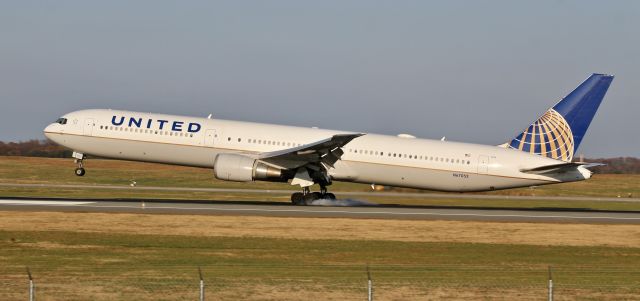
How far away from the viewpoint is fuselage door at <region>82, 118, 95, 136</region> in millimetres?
47000

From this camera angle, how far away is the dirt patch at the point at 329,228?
31.7 meters

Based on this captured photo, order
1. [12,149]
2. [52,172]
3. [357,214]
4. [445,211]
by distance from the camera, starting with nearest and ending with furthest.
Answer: [357,214]
[445,211]
[52,172]
[12,149]

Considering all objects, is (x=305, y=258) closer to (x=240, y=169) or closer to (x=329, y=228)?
(x=329, y=228)

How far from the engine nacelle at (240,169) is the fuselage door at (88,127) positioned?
8064 mm

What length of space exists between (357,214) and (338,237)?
7851 mm

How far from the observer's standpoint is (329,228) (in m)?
33.7

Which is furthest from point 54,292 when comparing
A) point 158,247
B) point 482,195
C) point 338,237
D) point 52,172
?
point 52,172

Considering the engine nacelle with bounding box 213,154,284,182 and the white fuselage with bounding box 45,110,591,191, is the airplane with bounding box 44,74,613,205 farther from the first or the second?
the engine nacelle with bounding box 213,154,284,182

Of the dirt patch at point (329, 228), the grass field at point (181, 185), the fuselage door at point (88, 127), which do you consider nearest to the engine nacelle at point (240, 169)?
the dirt patch at point (329, 228)

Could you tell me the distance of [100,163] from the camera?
87.8 meters

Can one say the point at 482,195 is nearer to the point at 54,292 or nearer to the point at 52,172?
the point at 52,172

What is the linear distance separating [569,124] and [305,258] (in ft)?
84.2

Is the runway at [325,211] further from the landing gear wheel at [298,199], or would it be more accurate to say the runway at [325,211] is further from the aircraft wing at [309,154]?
the aircraft wing at [309,154]

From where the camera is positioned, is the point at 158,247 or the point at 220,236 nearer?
the point at 158,247
